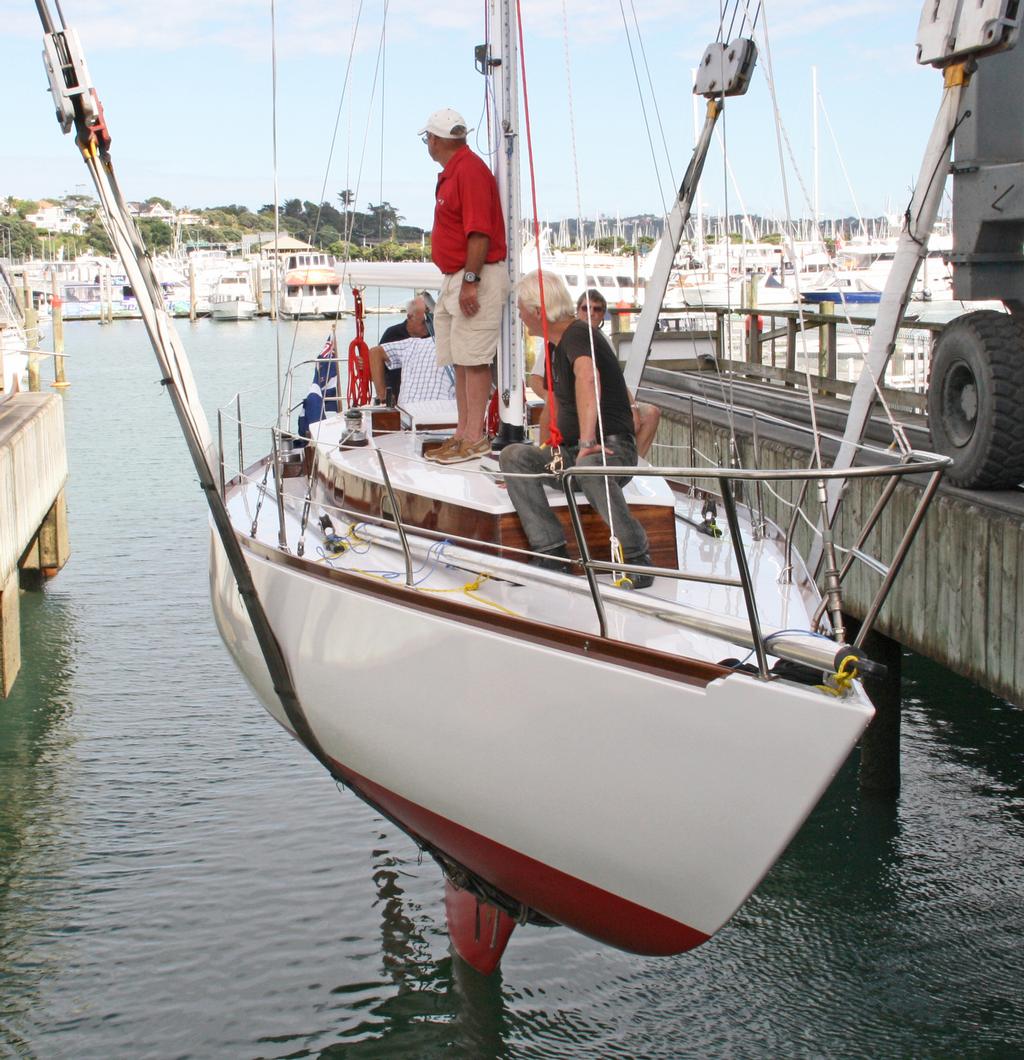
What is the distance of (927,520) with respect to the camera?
727cm

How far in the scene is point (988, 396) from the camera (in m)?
7.27

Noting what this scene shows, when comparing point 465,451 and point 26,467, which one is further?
point 26,467

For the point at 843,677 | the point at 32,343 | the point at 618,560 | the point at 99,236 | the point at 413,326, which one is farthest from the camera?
the point at 99,236

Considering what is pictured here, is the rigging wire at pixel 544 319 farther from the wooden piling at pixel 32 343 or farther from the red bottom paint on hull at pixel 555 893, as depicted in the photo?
the wooden piling at pixel 32 343

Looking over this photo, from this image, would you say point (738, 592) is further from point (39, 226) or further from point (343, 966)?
point (39, 226)

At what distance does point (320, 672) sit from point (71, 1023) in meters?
2.59

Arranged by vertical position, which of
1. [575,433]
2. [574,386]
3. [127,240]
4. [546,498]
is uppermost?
[127,240]

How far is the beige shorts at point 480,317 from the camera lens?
21.8ft

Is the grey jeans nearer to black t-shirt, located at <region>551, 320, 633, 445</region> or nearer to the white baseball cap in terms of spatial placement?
black t-shirt, located at <region>551, 320, 633, 445</region>

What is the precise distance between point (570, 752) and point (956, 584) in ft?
11.8

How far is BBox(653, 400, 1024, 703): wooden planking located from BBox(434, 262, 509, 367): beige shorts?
136 centimetres

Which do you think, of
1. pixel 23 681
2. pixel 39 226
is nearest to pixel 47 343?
pixel 23 681

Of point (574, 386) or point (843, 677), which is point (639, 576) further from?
point (843, 677)

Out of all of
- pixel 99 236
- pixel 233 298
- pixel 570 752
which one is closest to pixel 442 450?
pixel 570 752
